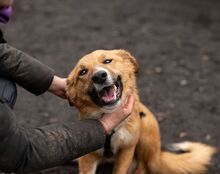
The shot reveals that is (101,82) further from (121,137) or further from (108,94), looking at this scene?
(121,137)

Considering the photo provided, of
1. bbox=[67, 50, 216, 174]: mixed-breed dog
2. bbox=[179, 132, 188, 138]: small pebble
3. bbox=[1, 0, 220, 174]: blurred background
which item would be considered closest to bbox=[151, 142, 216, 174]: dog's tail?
bbox=[67, 50, 216, 174]: mixed-breed dog

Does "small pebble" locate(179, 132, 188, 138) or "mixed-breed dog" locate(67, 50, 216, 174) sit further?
"small pebble" locate(179, 132, 188, 138)

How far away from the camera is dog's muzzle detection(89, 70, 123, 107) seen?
2654mm

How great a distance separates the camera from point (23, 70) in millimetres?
2959

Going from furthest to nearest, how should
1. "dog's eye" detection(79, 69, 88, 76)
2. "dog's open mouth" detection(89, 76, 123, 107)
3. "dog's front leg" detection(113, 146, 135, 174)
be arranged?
1. "dog's front leg" detection(113, 146, 135, 174)
2. "dog's eye" detection(79, 69, 88, 76)
3. "dog's open mouth" detection(89, 76, 123, 107)

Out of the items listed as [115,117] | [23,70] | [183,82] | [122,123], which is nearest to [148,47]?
[183,82]

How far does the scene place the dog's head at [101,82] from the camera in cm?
272

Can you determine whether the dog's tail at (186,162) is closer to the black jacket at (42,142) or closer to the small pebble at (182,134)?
the small pebble at (182,134)

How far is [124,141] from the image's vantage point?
9.69 ft

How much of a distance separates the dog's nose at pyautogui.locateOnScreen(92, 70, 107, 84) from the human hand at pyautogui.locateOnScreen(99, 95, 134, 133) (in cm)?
22

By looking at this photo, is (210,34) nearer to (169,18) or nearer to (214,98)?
(169,18)

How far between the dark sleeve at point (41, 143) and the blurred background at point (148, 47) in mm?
881

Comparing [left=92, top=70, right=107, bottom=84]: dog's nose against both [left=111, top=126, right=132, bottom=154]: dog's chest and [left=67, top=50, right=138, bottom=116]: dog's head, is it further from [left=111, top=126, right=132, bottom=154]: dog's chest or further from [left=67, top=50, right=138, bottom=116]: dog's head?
[left=111, top=126, right=132, bottom=154]: dog's chest

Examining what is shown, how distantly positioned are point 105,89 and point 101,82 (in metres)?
0.08
